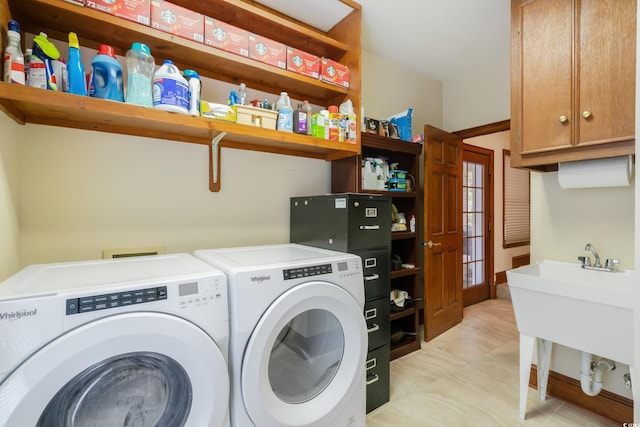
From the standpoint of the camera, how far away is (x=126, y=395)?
0.94m

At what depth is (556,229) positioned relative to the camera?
1.90 m

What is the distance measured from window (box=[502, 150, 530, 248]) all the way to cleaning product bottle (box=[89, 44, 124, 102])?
14.6 feet

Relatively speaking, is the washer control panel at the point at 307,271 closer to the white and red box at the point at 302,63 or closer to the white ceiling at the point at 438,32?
the white and red box at the point at 302,63

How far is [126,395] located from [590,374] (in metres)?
2.24

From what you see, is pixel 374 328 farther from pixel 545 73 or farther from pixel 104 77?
pixel 104 77

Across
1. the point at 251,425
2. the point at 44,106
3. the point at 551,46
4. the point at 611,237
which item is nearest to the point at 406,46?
the point at 551,46

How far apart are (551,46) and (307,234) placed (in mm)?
1720

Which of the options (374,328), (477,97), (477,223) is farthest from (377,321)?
(477,223)

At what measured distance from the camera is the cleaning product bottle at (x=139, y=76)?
4.14ft

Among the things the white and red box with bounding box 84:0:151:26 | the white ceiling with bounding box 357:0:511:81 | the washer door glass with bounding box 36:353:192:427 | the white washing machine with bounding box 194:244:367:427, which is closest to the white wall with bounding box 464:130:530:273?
the white ceiling with bounding box 357:0:511:81

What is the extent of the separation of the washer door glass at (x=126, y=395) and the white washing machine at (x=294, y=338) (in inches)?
7.4

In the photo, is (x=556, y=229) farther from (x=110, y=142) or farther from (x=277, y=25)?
(x=110, y=142)

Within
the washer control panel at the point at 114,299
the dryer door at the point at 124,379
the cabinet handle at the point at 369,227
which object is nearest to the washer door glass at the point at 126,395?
the dryer door at the point at 124,379

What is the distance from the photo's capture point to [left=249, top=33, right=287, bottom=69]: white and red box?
1.58m
